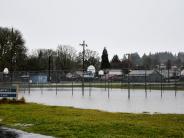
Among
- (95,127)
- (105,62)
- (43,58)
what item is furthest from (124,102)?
(105,62)

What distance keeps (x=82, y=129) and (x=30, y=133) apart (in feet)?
5.41

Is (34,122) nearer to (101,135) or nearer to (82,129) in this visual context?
(82,129)

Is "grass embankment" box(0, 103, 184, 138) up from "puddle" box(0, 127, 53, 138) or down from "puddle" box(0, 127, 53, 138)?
up

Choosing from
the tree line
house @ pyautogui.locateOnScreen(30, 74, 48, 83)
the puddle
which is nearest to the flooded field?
the puddle

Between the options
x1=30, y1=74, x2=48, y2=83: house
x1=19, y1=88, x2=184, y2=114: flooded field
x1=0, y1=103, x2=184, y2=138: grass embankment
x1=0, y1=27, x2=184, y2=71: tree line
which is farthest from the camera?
x1=0, y1=27, x2=184, y2=71: tree line

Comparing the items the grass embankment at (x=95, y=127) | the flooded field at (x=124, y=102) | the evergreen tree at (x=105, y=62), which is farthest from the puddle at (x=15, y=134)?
the evergreen tree at (x=105, y=62)

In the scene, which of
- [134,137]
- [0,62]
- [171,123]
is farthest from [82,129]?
[0,62]

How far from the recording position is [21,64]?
9038 cm

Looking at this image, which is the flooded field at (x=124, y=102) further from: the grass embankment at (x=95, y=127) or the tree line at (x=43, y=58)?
the tree line at (x=43, y=58)

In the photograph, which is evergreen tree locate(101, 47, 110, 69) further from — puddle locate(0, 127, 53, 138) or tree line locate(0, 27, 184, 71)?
puddle locate(0, 127, 53, 138)

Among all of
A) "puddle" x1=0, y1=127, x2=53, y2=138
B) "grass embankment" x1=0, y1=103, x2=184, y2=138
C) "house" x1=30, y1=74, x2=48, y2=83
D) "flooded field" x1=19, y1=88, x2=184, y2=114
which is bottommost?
"flooded field" x1=19, y1=88, x2=184, y2=114

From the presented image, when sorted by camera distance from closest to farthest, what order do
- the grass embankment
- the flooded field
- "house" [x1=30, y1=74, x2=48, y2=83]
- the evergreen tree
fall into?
the grass embankment, the flooded field, "house" [x1=30, y1=74, x2=48, y2=83], the evergreen tree

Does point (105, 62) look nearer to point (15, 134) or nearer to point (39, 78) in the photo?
point (39, 78)

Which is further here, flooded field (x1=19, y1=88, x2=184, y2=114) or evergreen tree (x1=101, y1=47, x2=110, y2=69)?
evergreen tree (x1=101, y1=47, x2=110, y2=69)
